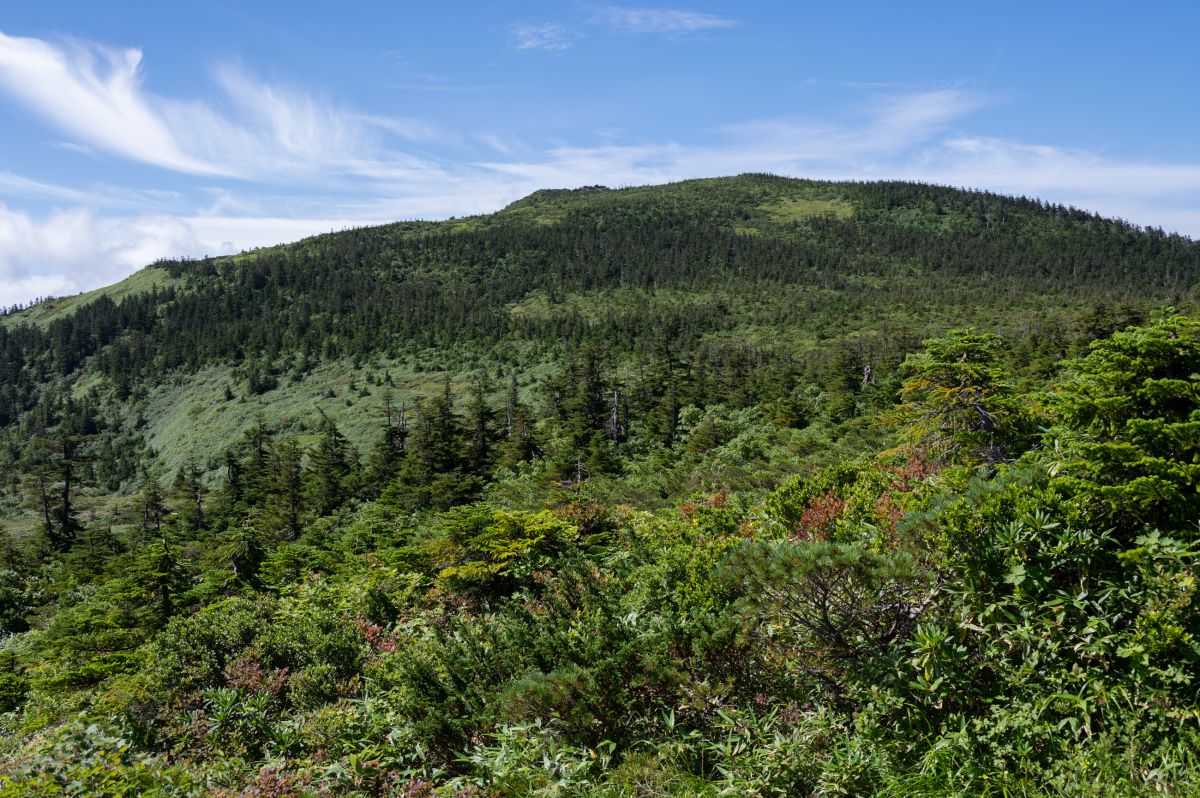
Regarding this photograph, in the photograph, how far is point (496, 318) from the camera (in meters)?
92.8

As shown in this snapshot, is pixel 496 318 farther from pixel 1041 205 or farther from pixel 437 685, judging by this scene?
pixel 1041 205

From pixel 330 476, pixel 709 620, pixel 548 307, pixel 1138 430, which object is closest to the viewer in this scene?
pixel 1138 430

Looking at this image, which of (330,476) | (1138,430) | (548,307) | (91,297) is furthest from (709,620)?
(91,297)

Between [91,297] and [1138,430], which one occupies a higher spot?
[91,297]

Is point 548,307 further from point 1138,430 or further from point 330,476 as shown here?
point 1138,430

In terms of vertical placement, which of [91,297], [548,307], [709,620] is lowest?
[709,620]

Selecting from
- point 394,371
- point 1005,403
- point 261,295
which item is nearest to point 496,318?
point 394,371

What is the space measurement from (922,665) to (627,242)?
486ft

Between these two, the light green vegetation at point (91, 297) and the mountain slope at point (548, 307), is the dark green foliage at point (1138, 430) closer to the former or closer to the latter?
the mountain slope at point (548, 307)

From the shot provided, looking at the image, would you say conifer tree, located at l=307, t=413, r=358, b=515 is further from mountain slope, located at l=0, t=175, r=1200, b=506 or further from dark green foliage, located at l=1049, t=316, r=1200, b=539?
dark green foliage, located at l=1049, t=316, r=1200, b=539

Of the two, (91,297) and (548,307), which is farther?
(91,297)

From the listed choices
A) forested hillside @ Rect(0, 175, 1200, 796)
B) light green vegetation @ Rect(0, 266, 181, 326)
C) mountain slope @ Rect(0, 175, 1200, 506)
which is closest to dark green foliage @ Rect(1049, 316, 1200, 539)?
forested hillside @ Rect(0, 175, 1200, 796)

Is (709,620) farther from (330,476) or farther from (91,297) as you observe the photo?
(91,297)

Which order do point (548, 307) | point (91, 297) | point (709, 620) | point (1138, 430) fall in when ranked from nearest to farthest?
point (1138, 430) < point (709, 620) < point (548, 307) < point (91, 297)
